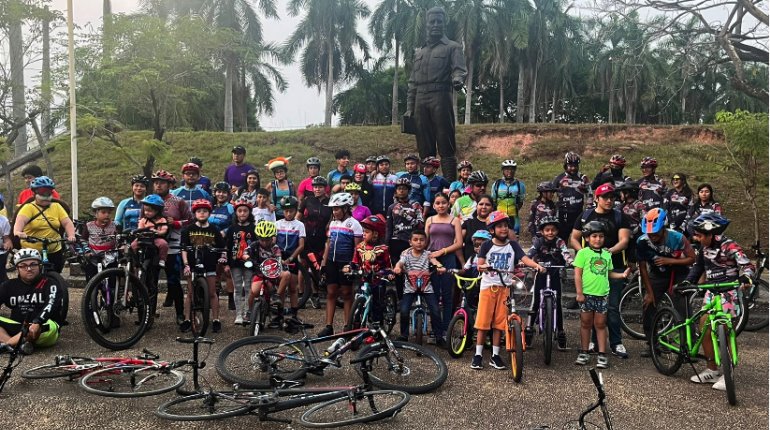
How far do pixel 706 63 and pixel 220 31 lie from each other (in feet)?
46.0

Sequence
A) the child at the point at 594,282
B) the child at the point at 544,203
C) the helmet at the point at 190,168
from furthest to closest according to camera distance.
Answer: the helmet at the point at 190,168 → the child at the point at 544,203 → the child at the point at 594,282

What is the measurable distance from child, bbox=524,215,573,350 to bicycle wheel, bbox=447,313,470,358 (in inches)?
27.9

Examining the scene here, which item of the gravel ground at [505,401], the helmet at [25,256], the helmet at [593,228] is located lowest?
the gravel ground at [505,401]

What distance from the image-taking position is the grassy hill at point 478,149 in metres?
19.8

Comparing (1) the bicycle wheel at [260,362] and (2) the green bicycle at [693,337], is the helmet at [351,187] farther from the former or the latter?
(2) the green bicycle at [693,337]

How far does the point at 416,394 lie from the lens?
4.78 metres

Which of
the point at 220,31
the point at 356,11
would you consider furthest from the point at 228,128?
the point at 220,31

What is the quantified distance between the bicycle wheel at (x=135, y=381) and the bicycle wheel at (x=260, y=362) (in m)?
0.43

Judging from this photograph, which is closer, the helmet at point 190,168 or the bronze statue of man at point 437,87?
the helmet at point 190,168

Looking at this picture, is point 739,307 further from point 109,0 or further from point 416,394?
point 109,0

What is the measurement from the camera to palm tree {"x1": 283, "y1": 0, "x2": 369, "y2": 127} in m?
35.5

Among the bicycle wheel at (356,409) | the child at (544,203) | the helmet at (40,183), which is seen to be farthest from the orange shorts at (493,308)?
the helmet at (40,183)

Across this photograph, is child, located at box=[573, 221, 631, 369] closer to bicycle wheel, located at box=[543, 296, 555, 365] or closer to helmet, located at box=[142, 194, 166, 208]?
bicycle wheel, located at box=[543, 296, 555, 365]

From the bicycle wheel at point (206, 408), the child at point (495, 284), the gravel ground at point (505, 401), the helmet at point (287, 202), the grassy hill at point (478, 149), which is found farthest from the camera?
the grassy hill at point (478, 149)
